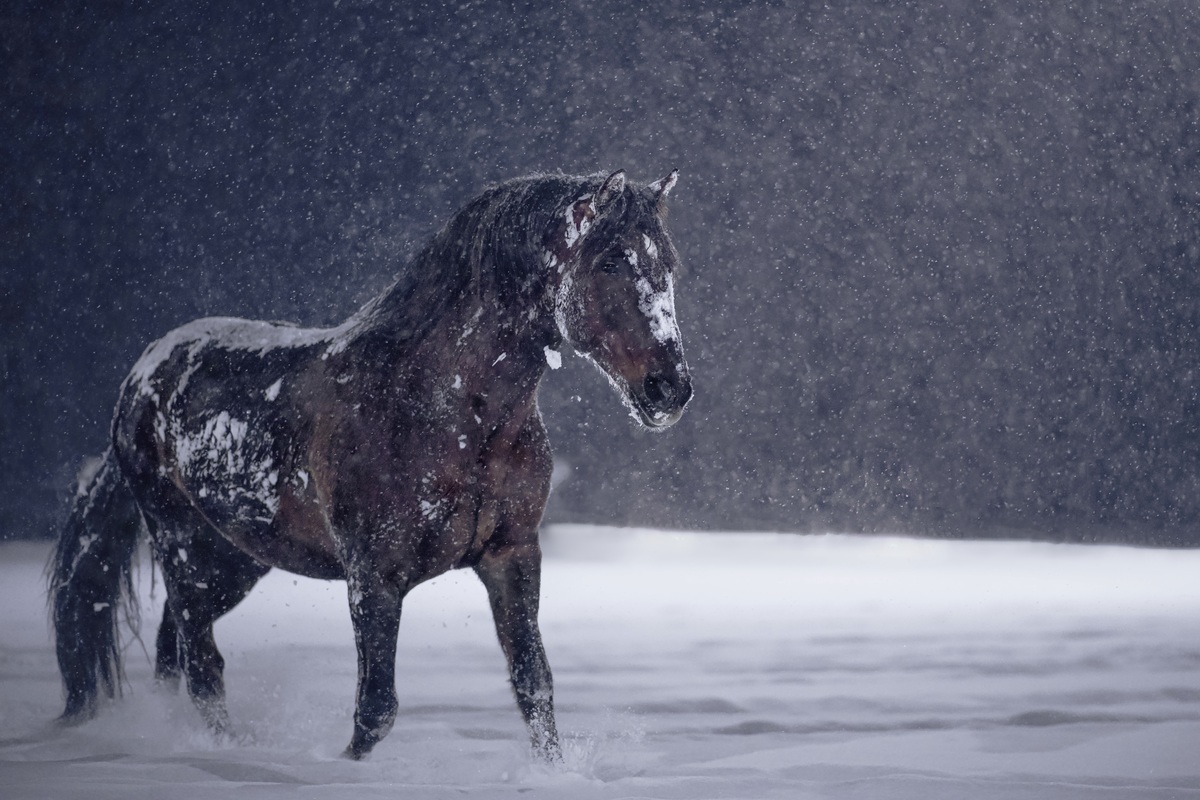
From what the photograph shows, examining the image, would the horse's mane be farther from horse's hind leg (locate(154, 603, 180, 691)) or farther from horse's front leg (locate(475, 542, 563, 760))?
horse's hind leg (locate(154, 603, 180, 691))

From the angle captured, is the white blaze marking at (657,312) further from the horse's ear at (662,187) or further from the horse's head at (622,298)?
the horse's ear at (662,187)

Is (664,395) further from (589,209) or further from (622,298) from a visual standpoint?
(589,209)

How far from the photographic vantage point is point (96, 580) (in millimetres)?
2047

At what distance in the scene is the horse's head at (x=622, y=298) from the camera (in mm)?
1397

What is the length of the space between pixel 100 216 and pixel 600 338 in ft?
7.09

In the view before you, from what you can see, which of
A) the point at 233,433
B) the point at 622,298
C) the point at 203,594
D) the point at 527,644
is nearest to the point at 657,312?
the point at 622,298

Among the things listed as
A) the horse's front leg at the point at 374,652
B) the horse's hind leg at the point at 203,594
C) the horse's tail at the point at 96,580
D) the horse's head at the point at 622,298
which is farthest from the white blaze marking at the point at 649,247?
the horse's tail at the point at 96,580

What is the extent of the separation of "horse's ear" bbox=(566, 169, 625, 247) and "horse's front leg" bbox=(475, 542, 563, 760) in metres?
0.45

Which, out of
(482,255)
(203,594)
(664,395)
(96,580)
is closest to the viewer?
(664,395)

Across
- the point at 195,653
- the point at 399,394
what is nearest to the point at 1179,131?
the point at 399,394

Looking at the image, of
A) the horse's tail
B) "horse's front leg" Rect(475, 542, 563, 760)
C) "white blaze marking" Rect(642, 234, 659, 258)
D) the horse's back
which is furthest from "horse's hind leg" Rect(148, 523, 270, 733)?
"white blaze marking" Rect(642, 234, 659, 258)

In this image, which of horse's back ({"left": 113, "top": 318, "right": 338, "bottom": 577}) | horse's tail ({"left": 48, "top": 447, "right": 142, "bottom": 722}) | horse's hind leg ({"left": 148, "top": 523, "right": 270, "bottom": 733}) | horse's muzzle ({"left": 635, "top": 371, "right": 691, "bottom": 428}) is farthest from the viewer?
horse's tail ({"left": 48, "top": 447, "right": 142, "bottom": 722})

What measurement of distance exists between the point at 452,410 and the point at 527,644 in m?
0.37

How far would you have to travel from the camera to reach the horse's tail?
203 centimetres
